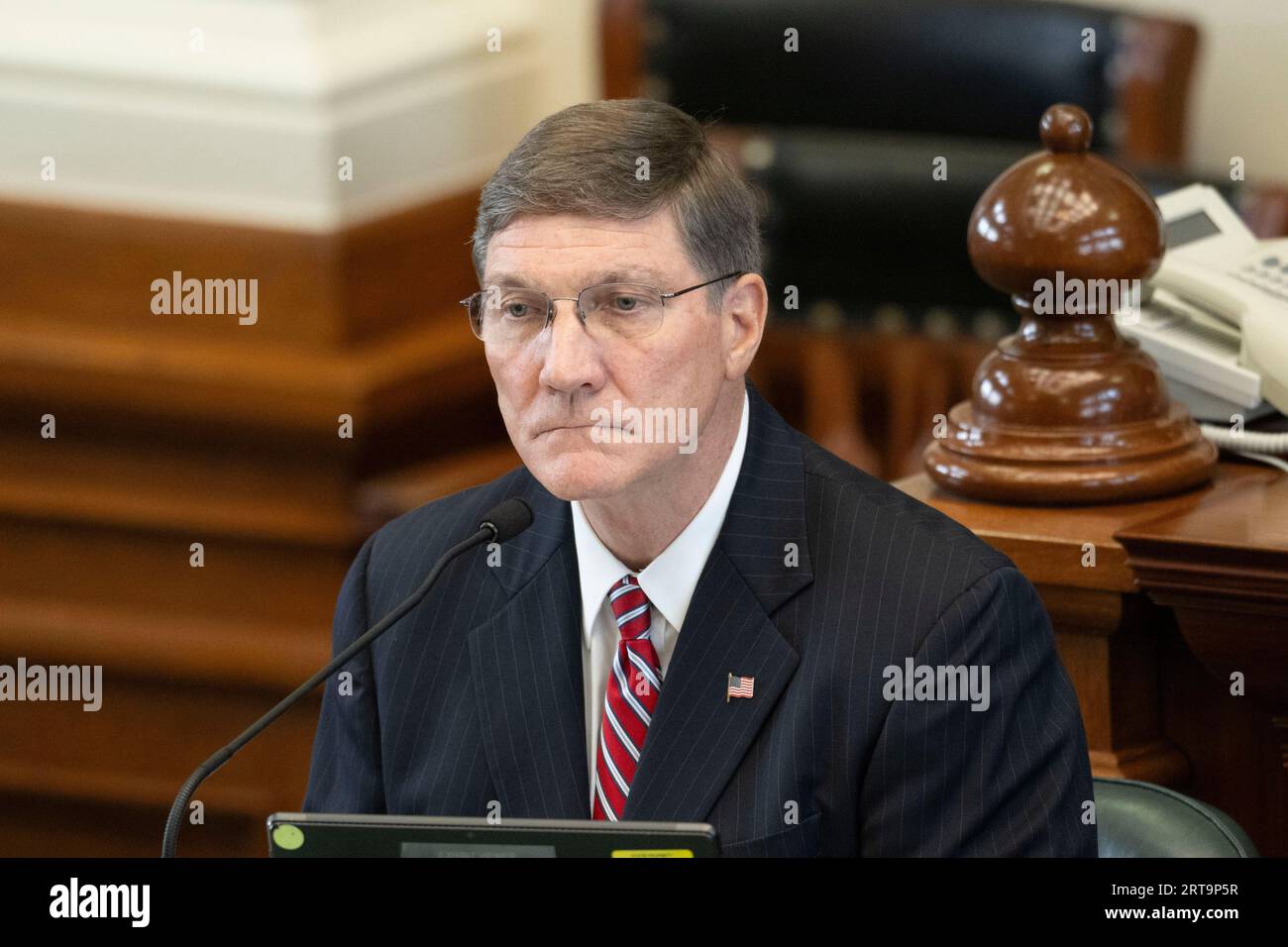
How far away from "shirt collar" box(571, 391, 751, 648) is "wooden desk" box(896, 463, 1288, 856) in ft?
1.21

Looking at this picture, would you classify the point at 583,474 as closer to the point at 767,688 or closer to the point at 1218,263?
the point at 767,688

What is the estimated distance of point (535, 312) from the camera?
164 centimetres

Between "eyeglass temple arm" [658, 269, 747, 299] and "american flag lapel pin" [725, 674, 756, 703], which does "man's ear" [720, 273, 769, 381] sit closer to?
"eyeglass temple arm" [658, 269, 747, 299]

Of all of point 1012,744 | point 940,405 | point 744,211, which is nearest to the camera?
point 1012,744

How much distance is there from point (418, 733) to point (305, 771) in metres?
2.38

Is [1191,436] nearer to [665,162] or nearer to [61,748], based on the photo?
[665,162]

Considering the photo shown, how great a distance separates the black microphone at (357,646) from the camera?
1.48 m

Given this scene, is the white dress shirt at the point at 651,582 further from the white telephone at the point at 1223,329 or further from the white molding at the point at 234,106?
the white molding at the point at 234,106

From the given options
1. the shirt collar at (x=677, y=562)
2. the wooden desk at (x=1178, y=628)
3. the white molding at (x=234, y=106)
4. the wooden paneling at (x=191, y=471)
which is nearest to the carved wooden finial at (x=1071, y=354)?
the wooden desk at (x=1178, y=628)

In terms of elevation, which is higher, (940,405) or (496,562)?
(496,562)

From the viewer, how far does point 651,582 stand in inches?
68.6

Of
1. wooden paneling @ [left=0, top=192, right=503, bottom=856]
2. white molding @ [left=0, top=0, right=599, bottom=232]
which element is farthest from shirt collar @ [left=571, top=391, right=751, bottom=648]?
white molding @ [left=0, top=0, right=599, bottom=232]
